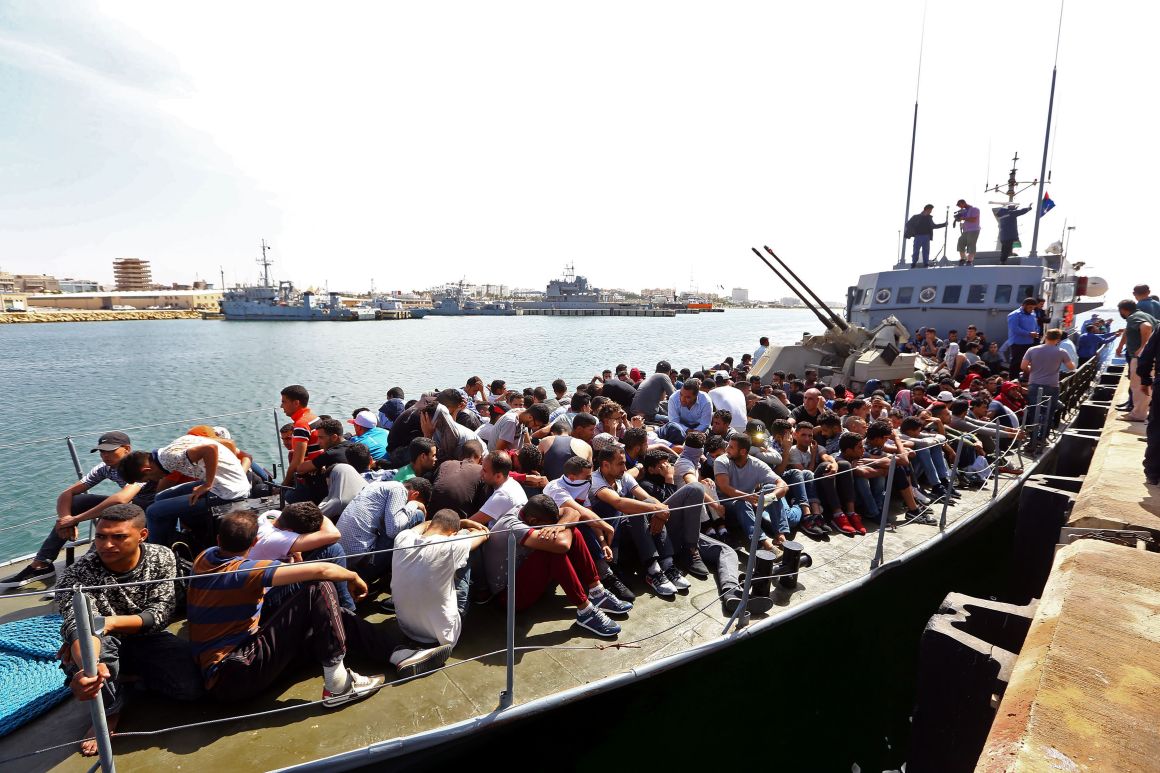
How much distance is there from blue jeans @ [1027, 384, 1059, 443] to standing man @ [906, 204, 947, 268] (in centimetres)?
951

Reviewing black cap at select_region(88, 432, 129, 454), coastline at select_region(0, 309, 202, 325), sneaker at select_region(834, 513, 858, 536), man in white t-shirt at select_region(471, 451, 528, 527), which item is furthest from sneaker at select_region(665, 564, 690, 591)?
coastline at select_region(0, 309, 202, 325)

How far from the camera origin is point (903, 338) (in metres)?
12.4

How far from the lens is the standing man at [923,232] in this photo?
54.4 ft

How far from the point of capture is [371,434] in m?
7.08

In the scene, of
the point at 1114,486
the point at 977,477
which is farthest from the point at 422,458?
the point at 977,477

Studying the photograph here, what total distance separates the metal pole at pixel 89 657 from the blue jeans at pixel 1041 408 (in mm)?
11370

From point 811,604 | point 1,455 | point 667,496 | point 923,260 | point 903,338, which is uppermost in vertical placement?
point 923,260

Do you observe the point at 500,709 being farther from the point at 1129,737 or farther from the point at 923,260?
the point at 923,260

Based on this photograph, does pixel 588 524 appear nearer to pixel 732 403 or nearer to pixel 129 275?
pixel 732 403

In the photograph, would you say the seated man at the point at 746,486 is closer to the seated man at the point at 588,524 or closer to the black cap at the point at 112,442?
the seated man at the point at 588,524

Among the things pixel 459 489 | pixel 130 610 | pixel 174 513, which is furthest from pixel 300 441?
pixel 130 610

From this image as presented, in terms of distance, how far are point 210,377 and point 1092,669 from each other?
34.1 metres

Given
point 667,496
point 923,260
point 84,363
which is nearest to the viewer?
point 667,496

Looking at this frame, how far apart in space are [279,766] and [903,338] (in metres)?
13.9
